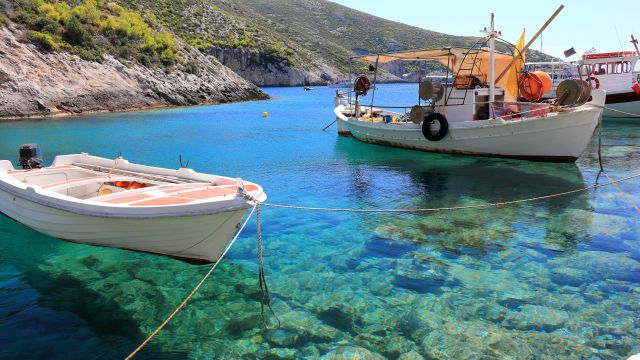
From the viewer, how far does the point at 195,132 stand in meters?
32.8

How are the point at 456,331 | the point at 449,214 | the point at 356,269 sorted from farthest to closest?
the point at 449,214 < the point at 356,269 < the point at 456,331

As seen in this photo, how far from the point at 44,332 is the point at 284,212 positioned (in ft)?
23.9

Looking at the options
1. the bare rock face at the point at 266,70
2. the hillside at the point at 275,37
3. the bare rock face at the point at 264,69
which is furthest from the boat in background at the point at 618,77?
the bare rock face at the point at 264,69

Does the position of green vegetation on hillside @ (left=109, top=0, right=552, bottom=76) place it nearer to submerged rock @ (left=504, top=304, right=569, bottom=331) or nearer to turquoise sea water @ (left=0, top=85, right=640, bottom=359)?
turquoise sea water @ (left=0, top=85, right=640, bottom=359)

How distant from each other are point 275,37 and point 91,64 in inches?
3685

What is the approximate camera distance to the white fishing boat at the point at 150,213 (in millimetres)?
7723

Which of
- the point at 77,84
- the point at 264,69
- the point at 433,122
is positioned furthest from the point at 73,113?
the point at 264,69

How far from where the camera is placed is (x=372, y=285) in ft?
27.3

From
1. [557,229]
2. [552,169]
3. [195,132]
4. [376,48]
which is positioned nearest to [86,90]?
[195,132]

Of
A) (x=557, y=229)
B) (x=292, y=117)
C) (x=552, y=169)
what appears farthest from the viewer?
(x=292, y=117)

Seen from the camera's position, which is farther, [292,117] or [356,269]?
[292,117]

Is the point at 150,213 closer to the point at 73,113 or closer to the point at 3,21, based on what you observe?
the point at 73,113

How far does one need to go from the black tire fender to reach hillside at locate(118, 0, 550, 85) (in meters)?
66.3

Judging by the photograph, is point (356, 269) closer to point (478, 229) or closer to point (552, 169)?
point (478, 229)
